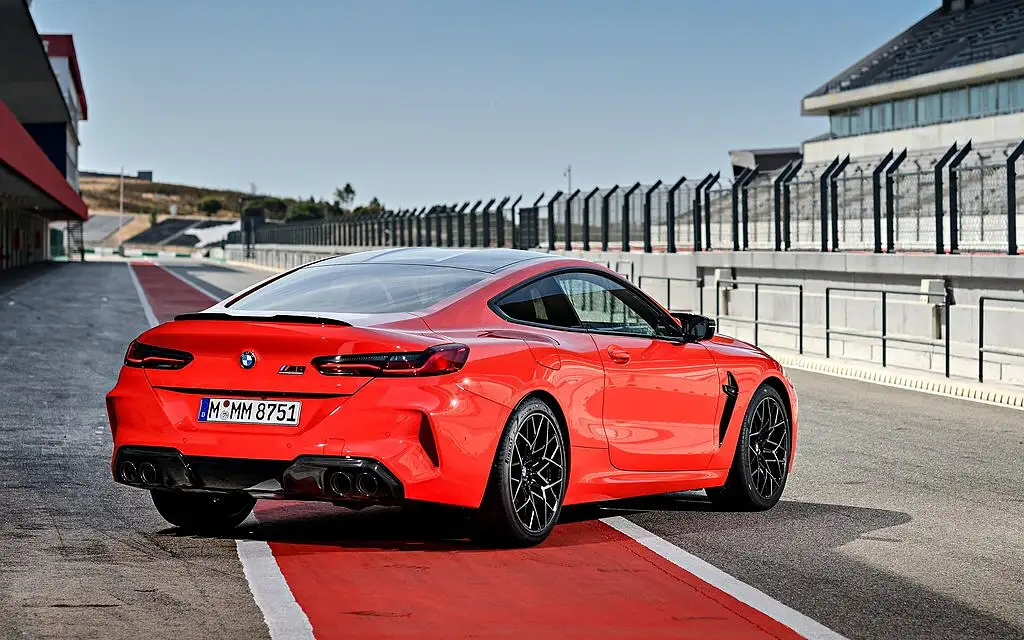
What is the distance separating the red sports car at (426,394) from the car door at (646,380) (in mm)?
11

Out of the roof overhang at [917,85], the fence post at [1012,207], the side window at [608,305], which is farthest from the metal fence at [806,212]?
the roof overhang at [917,85]

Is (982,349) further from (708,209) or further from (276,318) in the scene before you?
(708,209)

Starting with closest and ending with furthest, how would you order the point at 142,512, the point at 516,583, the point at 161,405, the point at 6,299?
1. the point at 516,583
2. the point at 161,405
3. the point at 142,512
4. the point at 6,299

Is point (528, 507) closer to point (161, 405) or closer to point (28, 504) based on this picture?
point (161, 405)

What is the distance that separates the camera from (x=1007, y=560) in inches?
296

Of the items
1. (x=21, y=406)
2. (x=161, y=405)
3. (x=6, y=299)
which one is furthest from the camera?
(x=6, y=299)

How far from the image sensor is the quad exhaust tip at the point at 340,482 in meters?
6.95

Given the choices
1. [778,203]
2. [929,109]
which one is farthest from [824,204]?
[929,109]

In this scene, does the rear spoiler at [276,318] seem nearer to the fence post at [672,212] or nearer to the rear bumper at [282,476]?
the rear bumper at [282,476]

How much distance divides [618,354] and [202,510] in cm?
215

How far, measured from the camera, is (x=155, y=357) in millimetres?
7395

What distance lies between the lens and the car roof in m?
8.20

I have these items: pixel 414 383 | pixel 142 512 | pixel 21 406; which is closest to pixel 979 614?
pixel 414 383

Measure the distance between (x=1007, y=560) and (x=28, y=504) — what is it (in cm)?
498
